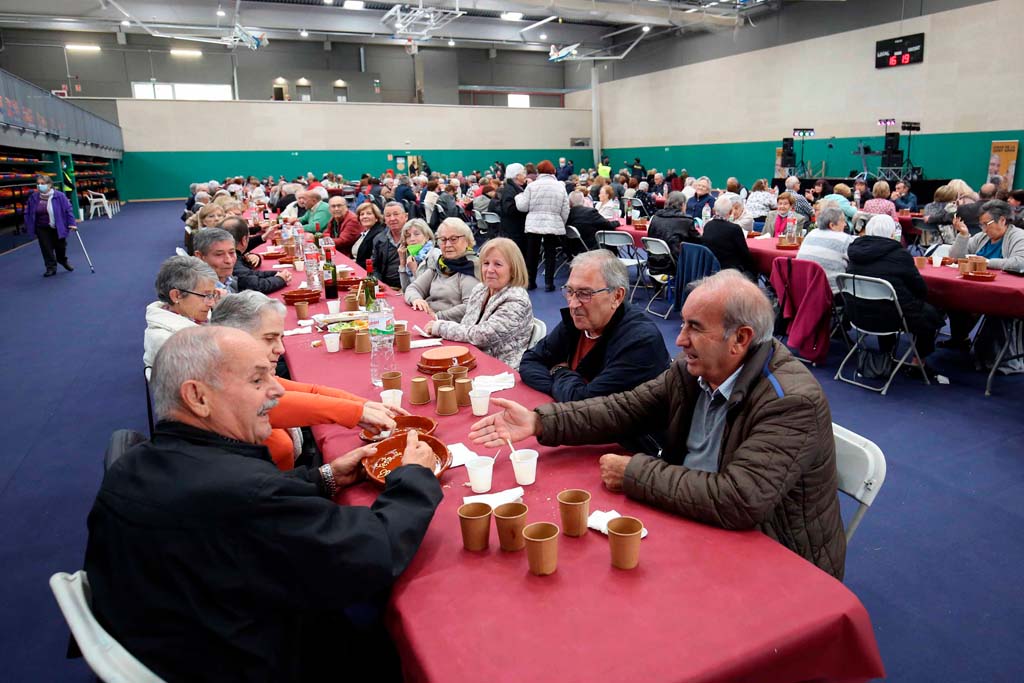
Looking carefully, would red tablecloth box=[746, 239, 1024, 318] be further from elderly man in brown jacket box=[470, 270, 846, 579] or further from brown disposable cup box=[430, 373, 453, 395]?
brown disposable cup box=[430, 373, 453, 395]

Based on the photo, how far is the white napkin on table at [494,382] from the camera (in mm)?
2511

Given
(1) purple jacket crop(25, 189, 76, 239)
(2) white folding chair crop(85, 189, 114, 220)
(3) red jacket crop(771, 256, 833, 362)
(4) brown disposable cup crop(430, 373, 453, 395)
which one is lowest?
(3) red jacket crop(771, 256, 833, 362)

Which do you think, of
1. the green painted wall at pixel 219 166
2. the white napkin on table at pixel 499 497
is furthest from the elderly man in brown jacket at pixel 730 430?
the green painted wall at pixel 219 166

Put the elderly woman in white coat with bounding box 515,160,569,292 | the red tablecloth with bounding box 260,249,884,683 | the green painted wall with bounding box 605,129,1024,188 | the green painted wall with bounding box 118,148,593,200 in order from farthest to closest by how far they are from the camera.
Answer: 1. the green painted wall with bounding box 118,148,593,200
2. the green painted wall with bounding box 605,129,1024,188
3. the elderly woman in white coat with bounding box 515,160,569,292
4. the red tablecloth with bounding box 260,249,884,683

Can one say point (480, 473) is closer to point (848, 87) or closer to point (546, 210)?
point (546, 210)

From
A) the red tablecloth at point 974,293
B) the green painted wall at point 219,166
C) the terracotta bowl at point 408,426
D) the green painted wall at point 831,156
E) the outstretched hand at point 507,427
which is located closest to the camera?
the outstretched hand at point 507,427

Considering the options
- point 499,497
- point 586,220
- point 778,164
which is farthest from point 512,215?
point 778,164

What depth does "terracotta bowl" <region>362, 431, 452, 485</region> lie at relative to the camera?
1.80 meters

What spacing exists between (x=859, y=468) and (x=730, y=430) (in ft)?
1.49

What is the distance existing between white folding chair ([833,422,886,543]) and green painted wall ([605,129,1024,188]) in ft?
46.6

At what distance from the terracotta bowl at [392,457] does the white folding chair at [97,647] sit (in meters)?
0.70

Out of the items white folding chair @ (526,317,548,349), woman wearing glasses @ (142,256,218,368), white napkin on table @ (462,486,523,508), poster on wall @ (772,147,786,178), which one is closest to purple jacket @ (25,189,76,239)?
woman wearing glasses @ (142,256,218,368)

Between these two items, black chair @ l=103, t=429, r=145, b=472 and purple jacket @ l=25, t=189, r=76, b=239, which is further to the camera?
purple jacket @ l=25, t=189, r=76, b=239

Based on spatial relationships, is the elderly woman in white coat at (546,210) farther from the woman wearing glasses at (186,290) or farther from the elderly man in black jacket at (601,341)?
the elderly man in black jacket at (601,341)
